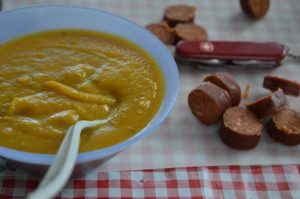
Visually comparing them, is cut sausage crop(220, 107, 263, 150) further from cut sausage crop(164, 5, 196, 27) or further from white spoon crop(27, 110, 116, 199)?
cut sausage crop(164, 5, 196, 27)

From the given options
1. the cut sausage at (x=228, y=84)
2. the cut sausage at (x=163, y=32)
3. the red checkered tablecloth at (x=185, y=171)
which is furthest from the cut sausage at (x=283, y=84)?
the cut sausage at (x=163, y=32)

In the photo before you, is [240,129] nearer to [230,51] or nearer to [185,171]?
[185,171]

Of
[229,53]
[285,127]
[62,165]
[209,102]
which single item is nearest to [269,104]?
[285,127]

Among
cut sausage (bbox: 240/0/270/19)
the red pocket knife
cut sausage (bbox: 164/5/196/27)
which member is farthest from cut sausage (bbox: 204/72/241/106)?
cut sausage (bbox: 240/0/270/19)

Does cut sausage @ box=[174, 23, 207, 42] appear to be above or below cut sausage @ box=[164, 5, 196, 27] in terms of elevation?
below

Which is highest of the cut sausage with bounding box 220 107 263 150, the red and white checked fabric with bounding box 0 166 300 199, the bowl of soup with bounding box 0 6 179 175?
the bowl of soup with bounding box 0 6 179 175

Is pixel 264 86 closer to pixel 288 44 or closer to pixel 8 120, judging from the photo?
pixel 288 44

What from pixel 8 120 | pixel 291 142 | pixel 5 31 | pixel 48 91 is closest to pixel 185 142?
pixel 291 142

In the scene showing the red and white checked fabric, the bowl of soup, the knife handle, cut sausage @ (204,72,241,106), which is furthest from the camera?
the knife handle
